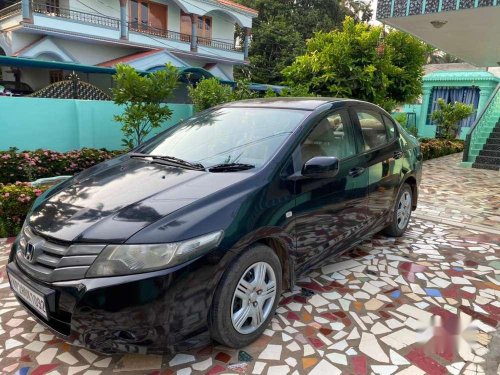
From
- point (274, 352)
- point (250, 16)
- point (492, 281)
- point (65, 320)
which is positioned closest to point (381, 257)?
point (492, 281)

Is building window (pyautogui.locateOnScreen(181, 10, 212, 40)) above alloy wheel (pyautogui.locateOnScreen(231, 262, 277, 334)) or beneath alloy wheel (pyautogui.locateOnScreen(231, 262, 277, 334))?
above

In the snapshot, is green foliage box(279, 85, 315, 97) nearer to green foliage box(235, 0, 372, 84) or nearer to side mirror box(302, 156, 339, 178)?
side mirror box(302, 156, 339, 178)

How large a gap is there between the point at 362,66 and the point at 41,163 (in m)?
6.07

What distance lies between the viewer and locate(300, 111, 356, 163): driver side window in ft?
10.1

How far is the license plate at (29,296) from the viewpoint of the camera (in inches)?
86.1

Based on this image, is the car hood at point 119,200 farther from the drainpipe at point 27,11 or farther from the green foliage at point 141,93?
the drainpipe at point 27,11

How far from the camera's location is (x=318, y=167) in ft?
9.20

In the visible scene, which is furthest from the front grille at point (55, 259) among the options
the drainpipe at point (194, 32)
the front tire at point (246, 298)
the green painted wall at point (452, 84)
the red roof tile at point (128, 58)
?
the drainpipe at point (194, 32)

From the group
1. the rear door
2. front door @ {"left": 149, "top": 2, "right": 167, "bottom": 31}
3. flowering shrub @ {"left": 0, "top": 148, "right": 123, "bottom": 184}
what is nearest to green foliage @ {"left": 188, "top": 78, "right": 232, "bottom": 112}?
flowering shrub @ {"left": 0, "top": 148, "right": 123, "bottom": 184}

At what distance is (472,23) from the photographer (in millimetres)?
7277

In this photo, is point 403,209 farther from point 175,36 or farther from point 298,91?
point 175,36

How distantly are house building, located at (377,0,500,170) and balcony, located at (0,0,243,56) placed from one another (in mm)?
12975

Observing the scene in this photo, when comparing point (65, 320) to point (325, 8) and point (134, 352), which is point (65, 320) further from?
point (325, 8)

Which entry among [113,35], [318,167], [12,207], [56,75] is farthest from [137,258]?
[113,35]
